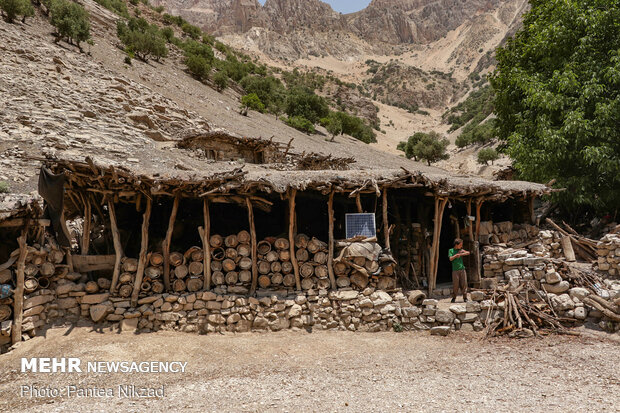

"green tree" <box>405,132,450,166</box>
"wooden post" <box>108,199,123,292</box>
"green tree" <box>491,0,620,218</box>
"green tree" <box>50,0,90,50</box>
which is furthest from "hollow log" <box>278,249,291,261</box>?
"green tree" <box>405,132,450,166</box>

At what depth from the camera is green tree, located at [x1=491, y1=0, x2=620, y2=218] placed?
9359 millimetres

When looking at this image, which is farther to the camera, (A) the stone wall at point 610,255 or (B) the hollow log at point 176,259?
(A) the stone wall at point 610,255

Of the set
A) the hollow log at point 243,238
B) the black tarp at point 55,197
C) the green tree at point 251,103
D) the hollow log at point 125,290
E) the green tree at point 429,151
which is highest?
the green tree at point 251,103

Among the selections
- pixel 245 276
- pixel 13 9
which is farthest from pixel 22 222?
pixel 13 9

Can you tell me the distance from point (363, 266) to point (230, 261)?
285 centimetres

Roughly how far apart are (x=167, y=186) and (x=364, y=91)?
74478 millimetres

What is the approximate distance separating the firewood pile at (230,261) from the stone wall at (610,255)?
8118 mm

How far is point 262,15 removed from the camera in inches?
3698

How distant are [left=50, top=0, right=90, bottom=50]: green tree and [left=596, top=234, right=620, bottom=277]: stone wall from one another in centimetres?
3095

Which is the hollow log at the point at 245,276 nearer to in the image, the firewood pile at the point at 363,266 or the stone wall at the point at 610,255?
the firewood pile at the point at 363,266

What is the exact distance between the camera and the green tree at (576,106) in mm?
9359

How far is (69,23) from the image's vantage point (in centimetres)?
2300

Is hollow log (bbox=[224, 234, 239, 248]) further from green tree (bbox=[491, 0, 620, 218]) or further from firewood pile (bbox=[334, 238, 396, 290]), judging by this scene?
green tree (bbox=[491, 0, 620, 218])

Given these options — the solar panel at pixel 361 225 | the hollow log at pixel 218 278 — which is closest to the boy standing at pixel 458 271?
the solar panel at pixel 361 225
